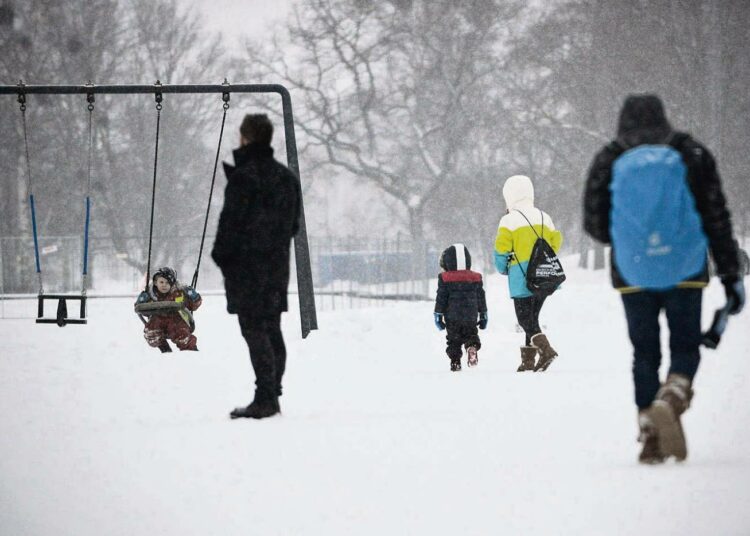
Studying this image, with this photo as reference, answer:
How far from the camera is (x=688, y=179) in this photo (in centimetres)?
423

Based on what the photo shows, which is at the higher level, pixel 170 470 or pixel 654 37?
pixel 654 37

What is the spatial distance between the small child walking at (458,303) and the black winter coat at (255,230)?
4279mm

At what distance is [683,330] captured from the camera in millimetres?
4387

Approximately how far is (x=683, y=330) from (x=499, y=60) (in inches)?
1193

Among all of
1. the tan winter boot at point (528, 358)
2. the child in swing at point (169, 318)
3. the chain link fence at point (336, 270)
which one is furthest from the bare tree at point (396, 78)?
the tan winter boot at point (528, 358)

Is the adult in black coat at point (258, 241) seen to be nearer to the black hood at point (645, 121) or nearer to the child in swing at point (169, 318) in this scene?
the black hood at point (645, 121)

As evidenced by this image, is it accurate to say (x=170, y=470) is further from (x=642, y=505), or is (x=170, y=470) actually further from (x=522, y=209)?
(x=522, y=209)

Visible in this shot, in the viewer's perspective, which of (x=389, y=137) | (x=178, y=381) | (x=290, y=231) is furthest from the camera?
(x=389, y=137)

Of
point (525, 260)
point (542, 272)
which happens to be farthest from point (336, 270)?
point (542, 272)

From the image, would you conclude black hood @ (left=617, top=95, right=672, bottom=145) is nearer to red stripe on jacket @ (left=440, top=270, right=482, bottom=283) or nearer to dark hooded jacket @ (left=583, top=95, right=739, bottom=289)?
dark hooded jacket @ (left=583, top=95, right=739, bottom=289)

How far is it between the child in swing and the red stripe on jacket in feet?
8.85

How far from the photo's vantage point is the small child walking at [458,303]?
10.1 m

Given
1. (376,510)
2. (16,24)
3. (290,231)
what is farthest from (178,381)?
(16,24)

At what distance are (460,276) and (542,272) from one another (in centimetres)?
122
